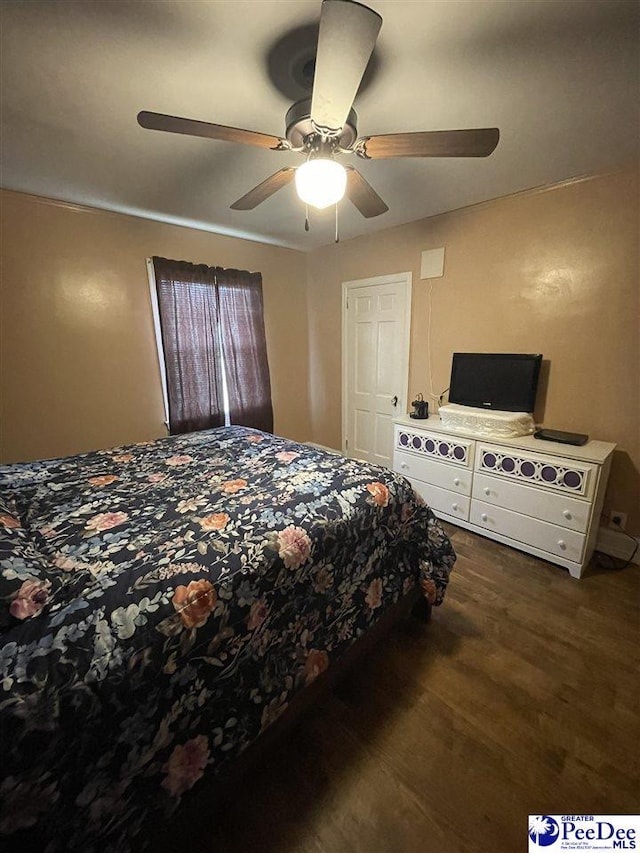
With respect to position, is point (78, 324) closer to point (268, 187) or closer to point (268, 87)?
point (268, 187)

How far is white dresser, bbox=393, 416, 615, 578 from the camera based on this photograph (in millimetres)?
2061

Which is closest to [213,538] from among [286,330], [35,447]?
[35,447]

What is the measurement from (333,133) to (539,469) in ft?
6.89

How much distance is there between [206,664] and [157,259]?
2982mm

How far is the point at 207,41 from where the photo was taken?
3.91 ft

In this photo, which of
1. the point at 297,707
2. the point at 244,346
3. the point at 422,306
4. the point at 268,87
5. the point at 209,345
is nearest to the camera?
the point at 297,707

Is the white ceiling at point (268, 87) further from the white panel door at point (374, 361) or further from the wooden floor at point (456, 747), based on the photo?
the wooden floor at point (456, 747)

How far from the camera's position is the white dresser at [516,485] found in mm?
2061

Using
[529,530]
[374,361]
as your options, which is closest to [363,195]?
[374,361]

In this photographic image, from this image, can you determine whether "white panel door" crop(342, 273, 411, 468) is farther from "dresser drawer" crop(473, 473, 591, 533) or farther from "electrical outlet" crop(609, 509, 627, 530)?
"electrical outlet" crop(609, 509, 627, 530)

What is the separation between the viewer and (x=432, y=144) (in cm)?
132

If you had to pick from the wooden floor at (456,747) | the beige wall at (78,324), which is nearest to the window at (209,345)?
the beige wall at (78,324)

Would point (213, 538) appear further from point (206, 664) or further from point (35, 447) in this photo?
point (35, 447)

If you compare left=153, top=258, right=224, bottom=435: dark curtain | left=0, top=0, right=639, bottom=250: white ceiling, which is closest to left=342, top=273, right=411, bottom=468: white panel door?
left=0, top=0, right=639, bottom=250: white ceiling
